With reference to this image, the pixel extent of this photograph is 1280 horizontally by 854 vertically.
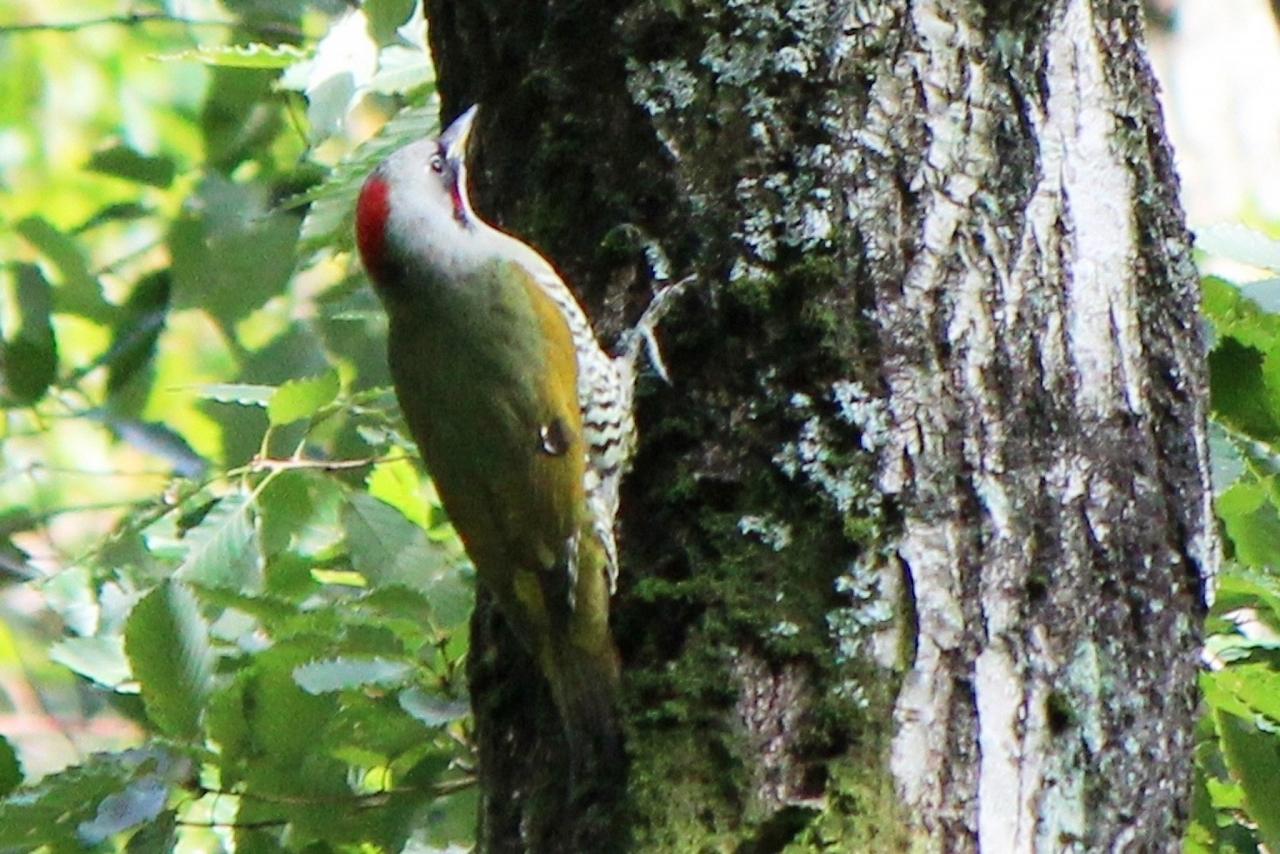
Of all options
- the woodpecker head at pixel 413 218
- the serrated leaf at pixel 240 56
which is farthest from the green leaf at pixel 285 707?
the serrated leaf at pixel 240 56

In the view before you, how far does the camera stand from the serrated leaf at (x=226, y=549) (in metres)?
2.93

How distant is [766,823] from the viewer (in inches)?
77.0

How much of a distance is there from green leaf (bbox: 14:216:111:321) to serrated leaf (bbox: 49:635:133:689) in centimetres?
175

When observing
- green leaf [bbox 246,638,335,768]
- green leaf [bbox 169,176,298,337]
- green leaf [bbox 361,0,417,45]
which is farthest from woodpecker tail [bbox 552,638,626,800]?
green leaf [bbox 169,176,298,337]

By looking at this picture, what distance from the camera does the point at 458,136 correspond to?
2756 mm

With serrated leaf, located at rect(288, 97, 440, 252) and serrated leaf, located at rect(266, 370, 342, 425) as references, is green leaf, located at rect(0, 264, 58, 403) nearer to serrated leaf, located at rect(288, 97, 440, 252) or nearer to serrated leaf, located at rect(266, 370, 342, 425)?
serrated leaf, located at rect(288, 97, 440, 252)

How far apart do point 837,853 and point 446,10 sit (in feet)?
5.08

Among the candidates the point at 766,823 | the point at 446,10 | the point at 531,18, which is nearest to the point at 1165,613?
the point at 766,823

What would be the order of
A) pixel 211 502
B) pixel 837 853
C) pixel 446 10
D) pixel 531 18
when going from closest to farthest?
pixel 837 853, pixel 531 18, pixel 446 10, pixel 211 502

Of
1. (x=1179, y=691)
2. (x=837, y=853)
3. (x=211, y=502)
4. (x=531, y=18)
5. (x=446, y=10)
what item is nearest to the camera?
(x=837, y=853)

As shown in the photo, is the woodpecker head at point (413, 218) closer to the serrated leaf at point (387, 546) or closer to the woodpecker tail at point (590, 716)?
the serrated leaf at point (387, 546)

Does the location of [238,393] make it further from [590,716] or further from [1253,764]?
[1253,764]

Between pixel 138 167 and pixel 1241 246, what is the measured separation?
3.13 metres

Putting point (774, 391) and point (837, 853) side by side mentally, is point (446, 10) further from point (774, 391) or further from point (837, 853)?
point (837, 853)
